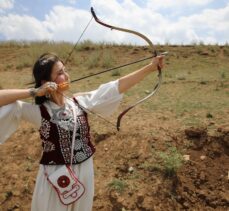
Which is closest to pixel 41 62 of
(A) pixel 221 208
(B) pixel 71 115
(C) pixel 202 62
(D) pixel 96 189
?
(B) pixel 71 115

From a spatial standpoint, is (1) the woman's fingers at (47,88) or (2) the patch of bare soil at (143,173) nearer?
(1) the woman's fingers at (47,88)

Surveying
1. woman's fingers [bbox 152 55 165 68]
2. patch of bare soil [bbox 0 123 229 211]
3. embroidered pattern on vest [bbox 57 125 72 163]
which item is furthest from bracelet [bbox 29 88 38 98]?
patch of bare soil [bbox 0 123 229 211]

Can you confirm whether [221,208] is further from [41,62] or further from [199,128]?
[41,62]

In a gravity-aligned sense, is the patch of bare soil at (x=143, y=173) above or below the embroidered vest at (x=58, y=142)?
below

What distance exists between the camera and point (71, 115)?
271 cm

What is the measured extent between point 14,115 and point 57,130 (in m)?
0.29

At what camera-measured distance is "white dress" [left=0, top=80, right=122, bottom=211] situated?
264 cm

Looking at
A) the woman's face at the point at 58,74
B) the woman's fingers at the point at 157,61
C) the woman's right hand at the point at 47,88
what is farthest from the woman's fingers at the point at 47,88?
the woman's fingers at the point at 157,61

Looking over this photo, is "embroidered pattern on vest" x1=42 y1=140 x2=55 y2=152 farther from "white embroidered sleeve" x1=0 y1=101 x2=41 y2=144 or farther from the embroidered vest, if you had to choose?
"white embroidered sleeve" x1=0 y1=101 x2=41 y2=144

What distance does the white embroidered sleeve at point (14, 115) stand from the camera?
2.60 metres

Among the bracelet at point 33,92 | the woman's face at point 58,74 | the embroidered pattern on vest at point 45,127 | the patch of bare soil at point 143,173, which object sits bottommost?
the patch of bare soil at point 143,173

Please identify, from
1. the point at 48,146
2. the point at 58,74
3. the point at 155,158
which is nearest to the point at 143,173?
the point at 155,158

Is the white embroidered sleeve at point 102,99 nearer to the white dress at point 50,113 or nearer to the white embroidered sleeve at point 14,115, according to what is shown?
the white dress at point 50,113

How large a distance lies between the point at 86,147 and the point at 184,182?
2.20 meters
